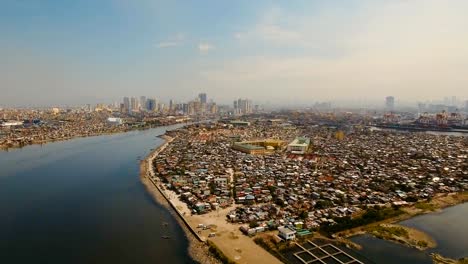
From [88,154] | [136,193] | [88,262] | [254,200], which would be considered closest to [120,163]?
[88,154]

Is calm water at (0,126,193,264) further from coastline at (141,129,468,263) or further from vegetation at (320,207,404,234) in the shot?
vegetation at (320,207,404,234)

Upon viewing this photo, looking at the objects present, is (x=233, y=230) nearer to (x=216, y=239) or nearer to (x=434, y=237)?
(x=216, y=239)

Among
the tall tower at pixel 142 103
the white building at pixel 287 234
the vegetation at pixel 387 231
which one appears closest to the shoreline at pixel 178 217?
the white building at pixel 287 234

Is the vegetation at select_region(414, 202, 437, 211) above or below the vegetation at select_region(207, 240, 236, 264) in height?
above

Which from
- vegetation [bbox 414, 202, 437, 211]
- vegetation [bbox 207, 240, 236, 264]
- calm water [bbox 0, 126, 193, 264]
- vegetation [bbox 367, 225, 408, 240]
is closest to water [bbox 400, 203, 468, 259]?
vegetation [bbox 414, 202, 437, 211]

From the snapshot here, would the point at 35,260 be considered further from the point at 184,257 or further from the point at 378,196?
the point at 378,196

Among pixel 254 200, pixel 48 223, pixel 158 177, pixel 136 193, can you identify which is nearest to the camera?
pixel 48 223

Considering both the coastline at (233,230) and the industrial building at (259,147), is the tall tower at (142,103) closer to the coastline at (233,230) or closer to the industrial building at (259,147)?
the industrial building at (259,147)
